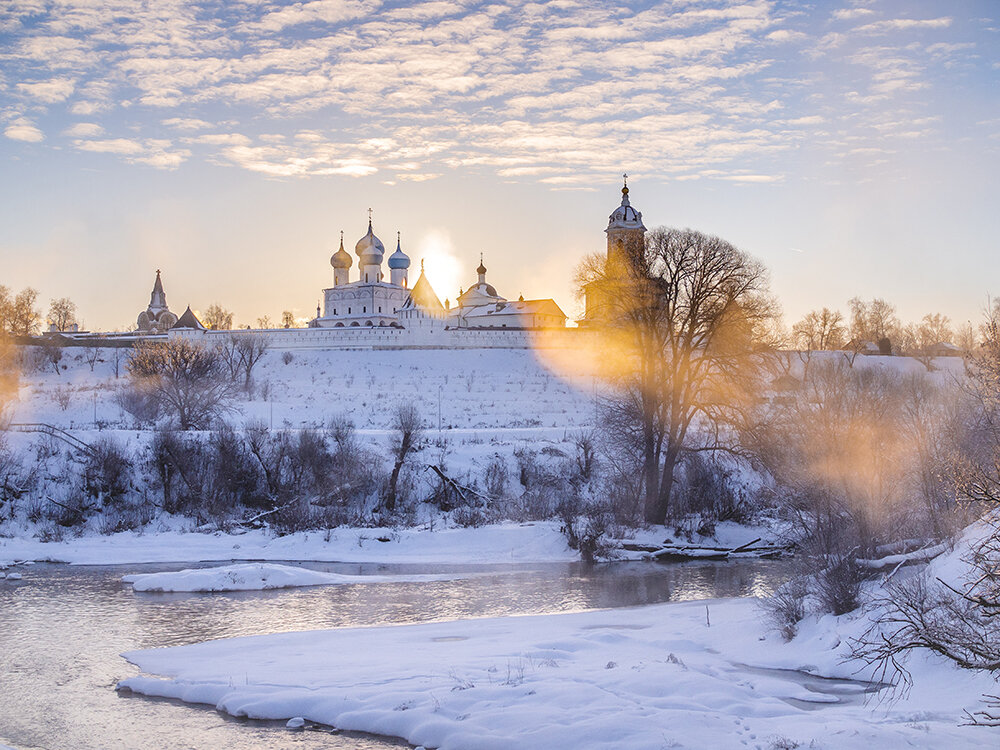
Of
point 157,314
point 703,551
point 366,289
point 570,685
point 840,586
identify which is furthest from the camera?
point 157,314

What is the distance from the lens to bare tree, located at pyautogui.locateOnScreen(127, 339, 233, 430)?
94.9 ft

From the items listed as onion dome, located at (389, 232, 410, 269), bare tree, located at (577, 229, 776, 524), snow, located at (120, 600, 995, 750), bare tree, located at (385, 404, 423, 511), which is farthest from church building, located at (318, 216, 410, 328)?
snow, located at (120, 600, 995, 750)

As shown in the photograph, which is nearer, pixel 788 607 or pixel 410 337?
pixel 788 607

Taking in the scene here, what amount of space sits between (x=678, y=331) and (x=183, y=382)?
1749 centimetres

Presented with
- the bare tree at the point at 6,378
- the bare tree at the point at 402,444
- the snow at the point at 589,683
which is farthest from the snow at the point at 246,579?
the bare tree at the point at 6,378

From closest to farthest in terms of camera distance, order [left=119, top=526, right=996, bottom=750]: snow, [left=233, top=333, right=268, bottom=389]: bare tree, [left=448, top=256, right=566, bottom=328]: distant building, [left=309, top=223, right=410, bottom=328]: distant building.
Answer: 1. [left=119, top=526, right=996, bottom=750]: snow
2. [left=233, top=333, right=268, bottom=389]: bare tree
3. [left=448, top=256, right=566, bottom=328]: distant building
4. [left=309, top=223, right=410, bottom=328]: distant building

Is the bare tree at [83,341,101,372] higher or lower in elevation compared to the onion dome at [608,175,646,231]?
lower

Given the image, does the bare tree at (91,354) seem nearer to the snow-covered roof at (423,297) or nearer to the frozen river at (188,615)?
the snow-covered roof at (423,297)

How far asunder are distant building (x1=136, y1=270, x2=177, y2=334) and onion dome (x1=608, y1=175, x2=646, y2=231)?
4256cm

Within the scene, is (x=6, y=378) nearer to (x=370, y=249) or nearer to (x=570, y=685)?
(x=570, y=685)

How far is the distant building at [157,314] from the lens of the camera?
3209 inches

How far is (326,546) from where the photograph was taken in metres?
19.7

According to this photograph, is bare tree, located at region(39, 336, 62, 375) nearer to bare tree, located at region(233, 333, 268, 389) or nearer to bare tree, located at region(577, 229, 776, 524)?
bare tree, located at region(233, 333, 268, 389)

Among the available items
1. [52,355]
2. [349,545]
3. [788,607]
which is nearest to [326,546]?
[349,545]
